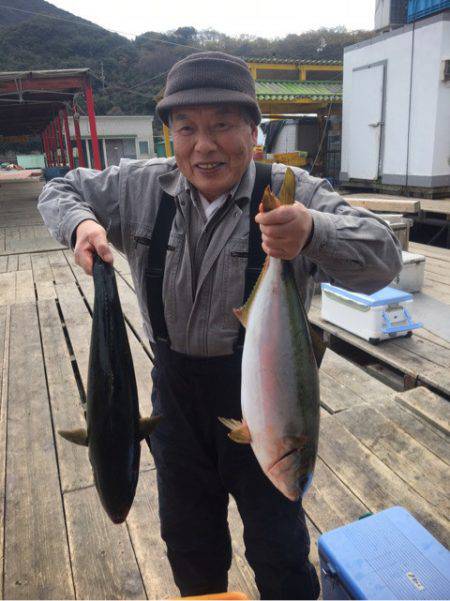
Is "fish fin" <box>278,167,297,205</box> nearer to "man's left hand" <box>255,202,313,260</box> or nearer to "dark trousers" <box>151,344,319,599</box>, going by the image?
"man's left hand" <box>255,202,313,260</box>

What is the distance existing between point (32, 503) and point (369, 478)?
6.56 feet

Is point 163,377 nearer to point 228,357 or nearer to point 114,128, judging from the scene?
point 228,357

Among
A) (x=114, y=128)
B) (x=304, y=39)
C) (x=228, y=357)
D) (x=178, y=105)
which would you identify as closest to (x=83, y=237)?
(x=178, y=105)

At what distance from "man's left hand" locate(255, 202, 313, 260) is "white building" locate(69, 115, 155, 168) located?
3729cm

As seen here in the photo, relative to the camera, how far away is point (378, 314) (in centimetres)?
439

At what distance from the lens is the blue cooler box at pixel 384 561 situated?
1.55m

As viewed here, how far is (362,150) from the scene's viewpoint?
13383 millimetres

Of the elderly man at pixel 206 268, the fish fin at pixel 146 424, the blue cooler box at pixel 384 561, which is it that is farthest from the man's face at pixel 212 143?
the blue cooler box at pixel 384 561

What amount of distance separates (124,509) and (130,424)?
240 mm

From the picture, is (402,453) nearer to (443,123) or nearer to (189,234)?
(189,234)

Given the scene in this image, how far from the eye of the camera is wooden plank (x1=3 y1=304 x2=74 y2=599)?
2182 mm

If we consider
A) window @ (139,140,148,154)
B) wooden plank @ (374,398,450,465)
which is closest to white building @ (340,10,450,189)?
wooden plank @ (374,398,450,465)

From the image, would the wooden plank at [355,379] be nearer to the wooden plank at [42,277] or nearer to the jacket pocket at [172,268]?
the jacket pocket at [172,268]

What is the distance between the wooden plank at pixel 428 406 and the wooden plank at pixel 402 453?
0.85 ft
